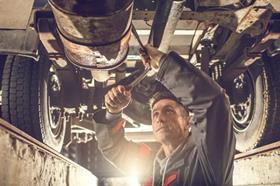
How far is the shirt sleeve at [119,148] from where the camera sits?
316 centimetres

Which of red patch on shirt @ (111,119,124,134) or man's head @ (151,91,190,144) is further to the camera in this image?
red patch on shirt @ (111,119,124,134)

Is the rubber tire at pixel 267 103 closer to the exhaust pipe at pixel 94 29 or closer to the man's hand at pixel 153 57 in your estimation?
the man's hand at pixel 153 57

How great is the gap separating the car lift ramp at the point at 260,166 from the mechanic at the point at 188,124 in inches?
27.4

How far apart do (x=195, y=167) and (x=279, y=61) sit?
1581mm

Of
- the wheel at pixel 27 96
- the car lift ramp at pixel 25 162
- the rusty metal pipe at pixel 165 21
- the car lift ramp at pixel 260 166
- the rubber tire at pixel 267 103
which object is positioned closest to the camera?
the car lift ramp at pixel 25 162

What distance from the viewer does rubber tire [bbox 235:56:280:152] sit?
3.08 meters

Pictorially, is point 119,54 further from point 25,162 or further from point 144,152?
point 144,152

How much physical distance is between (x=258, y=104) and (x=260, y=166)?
2.08 feet

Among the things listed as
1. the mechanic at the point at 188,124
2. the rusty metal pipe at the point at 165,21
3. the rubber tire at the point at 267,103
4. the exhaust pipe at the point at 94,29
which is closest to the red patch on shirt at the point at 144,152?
the mechanic at the point at 188,124

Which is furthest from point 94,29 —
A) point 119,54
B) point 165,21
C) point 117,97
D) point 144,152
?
point 144,152

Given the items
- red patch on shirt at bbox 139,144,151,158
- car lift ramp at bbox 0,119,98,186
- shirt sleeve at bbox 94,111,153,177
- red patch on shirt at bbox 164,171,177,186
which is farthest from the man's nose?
red patch on shirt at bbox 139,144,151,158

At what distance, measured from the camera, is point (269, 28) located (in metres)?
2.61

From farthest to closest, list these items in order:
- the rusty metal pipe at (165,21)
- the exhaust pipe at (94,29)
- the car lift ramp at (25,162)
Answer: the rusty metal pipe at (165,21) < the exhaust pipe at (94,29) < the car lift ramp at (25,162)

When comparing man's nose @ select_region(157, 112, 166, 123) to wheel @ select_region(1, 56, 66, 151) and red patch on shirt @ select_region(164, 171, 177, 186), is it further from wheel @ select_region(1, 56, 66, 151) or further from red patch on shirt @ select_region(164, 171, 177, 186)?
wheel @ select_region(1, 56, 66, 151)
